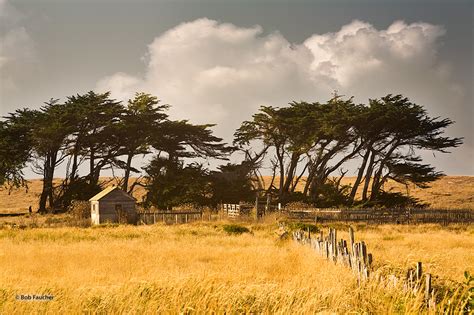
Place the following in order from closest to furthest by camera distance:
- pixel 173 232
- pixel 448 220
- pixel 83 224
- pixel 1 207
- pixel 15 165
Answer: pixel 173 232 → pixel 83 224 → pixel 448 220 → pixel 15 165 → pixel 1 207

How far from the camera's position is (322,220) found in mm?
34625

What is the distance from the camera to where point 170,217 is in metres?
34.6

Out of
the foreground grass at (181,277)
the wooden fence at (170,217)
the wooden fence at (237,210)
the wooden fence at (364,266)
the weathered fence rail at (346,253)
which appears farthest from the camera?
the wooden fence at (237,210)

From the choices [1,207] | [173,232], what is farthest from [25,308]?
[1,207]

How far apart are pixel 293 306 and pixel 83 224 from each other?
91.4ft

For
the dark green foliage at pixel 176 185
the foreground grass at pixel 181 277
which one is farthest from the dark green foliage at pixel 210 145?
the foreground grass at pixel 181 277

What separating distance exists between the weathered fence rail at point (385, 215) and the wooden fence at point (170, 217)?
255 inches

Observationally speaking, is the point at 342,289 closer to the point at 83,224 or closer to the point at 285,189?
the point at 83,224

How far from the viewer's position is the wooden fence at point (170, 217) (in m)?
34.4

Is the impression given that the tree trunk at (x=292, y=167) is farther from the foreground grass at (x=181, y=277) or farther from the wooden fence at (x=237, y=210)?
the foreground grass at (x=181, y=277)

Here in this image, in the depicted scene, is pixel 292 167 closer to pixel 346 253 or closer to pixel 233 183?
pixel 233 183

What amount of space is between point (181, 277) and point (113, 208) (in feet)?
86.5

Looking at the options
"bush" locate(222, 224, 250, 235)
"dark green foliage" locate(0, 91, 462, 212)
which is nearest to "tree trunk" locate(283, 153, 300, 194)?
"dark green foliage" locate(0, 91, 462, 212)

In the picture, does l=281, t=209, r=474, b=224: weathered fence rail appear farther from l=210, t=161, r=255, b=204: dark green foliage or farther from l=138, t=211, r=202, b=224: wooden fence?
l=210, t=161, r=255, b=204: dark green foliage
